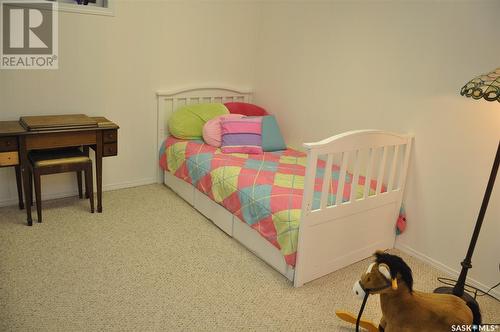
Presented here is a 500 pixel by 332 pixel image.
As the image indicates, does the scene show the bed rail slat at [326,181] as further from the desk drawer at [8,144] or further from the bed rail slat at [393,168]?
the desk drawer at [8,144]

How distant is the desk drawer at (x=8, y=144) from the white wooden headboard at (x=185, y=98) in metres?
1.24

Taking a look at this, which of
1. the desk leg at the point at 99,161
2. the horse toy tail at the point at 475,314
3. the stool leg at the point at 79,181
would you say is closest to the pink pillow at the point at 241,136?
the desk leg at the point at 99,161

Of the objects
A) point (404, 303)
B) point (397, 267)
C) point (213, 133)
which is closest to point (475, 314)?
point (404, 303)

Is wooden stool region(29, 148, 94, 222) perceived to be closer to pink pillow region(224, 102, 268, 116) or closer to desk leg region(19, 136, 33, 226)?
desk leg region(19, 136, 33, 226)

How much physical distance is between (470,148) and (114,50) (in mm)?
2662

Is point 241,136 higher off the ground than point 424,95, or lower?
lower

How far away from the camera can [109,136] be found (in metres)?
2.85

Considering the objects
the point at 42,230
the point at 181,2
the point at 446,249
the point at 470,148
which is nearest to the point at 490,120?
the point at 470,148

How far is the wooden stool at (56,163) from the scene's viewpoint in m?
2.59

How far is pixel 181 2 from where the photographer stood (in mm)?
3348

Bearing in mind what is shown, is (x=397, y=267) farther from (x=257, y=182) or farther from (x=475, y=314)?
(x=257, y=182)

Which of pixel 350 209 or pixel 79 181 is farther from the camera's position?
pixel 79 181

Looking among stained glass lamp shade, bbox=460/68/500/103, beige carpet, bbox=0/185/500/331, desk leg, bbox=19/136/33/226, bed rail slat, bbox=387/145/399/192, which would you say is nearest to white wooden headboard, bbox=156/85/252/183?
beige carpet, bbox=0/185/500/331

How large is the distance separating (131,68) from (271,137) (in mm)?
1304
